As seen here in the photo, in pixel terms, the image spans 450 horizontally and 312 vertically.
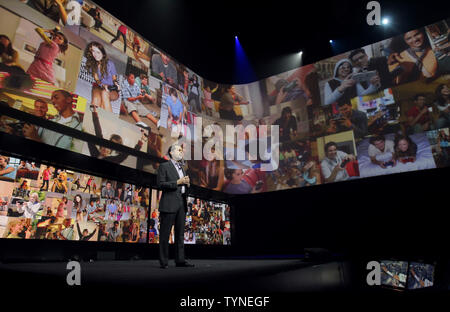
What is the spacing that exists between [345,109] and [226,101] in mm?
3234

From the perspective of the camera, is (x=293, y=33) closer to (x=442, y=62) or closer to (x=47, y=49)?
(x=442, y=62)

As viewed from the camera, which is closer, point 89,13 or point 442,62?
point 89,13

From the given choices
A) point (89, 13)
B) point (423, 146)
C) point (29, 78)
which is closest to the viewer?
point (29, 78)

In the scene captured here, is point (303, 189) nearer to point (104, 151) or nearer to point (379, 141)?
point (379, 141)

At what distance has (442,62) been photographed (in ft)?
20.0

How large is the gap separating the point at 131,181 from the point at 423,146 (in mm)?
5825

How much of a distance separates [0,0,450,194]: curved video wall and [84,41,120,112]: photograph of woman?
20mm

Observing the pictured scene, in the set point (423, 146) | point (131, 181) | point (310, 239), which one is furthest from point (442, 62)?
point (131, 181)

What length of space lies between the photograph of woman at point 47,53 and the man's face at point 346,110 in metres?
5.93

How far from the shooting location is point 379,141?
650cm

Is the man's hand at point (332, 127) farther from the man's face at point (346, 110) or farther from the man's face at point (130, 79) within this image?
the man's face at point (130, 79)

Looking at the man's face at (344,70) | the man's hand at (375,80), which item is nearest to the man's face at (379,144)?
the man's hand at (375,80)

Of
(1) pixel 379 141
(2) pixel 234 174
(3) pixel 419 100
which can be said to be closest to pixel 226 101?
(2) pixel 234 174

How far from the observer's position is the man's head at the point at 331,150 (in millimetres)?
7051
